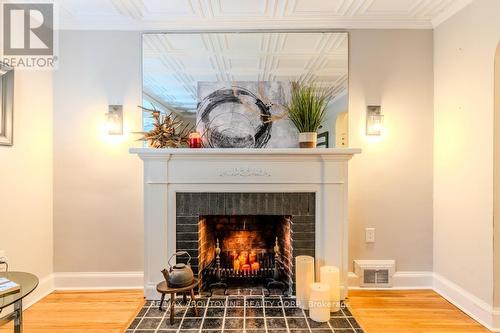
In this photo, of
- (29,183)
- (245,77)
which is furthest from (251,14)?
(29,183)

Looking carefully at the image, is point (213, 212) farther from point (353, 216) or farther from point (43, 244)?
point (43, 244)

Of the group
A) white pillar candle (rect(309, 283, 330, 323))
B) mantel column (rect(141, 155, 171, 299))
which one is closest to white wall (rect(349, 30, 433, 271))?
white pillar candle (rect(309, 283, 330, 323))

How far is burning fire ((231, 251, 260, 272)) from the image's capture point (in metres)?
2.92

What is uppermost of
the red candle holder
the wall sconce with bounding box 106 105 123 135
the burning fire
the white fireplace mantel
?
the wall sconce with bounding box 106 105 123 135

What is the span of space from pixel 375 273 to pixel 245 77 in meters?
2.20

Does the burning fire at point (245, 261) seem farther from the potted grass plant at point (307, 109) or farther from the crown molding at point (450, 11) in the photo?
the crown molding at point (450, 11)

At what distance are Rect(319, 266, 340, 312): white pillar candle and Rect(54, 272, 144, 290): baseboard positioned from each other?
1.69 m

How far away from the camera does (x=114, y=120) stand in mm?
2781

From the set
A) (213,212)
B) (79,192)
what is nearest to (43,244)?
(79,192)

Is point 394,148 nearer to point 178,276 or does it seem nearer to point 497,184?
point 497,184

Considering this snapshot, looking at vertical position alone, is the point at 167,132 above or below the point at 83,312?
above

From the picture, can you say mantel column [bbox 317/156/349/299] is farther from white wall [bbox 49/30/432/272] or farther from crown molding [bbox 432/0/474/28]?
crown molding [bbox 432/0/474/28]

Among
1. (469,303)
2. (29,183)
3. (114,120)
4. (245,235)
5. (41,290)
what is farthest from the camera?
(245,235)

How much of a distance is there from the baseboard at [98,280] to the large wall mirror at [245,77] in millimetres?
1416
